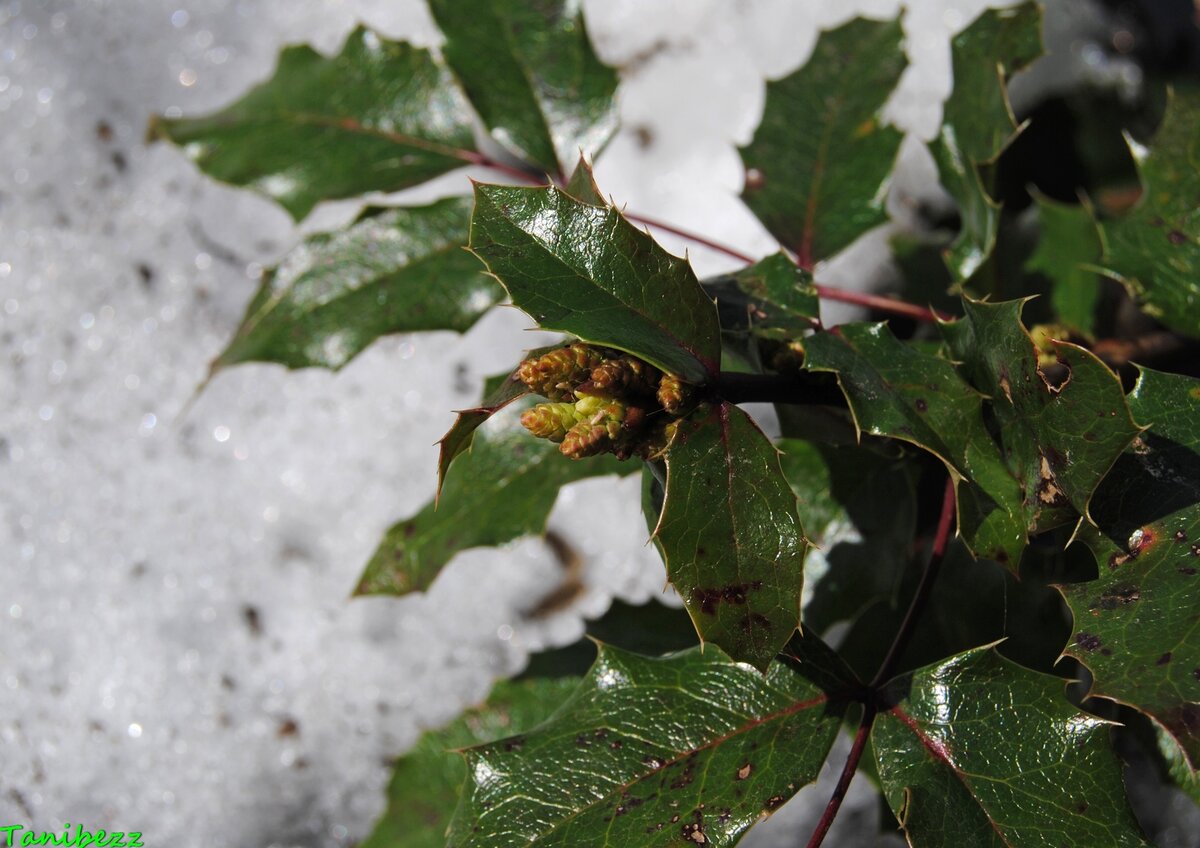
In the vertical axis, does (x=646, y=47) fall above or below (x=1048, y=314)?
above

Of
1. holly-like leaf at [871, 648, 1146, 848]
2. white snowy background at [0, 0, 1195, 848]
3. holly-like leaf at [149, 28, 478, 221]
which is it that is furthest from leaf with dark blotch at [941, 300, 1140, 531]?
white snowy background at [0, 0, 1195, 848]

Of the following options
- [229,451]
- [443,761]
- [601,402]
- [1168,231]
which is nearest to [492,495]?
[601,402]

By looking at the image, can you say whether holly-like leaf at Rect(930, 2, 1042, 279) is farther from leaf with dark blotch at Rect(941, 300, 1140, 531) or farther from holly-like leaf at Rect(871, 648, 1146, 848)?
holly-like leaf at Rect(871, 648, 1146, 848)

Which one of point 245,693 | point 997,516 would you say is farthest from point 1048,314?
point 245,693

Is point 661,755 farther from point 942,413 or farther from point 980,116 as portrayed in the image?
point 980,116

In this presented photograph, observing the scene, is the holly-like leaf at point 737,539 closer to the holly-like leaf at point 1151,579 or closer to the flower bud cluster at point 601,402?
the flower bud cluster at point 601,402

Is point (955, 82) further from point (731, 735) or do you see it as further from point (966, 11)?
point (731, 735)

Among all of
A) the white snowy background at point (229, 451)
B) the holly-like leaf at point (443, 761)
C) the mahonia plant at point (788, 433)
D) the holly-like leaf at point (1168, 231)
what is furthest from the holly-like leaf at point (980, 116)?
the holly-like leaf at point (443, 761)
